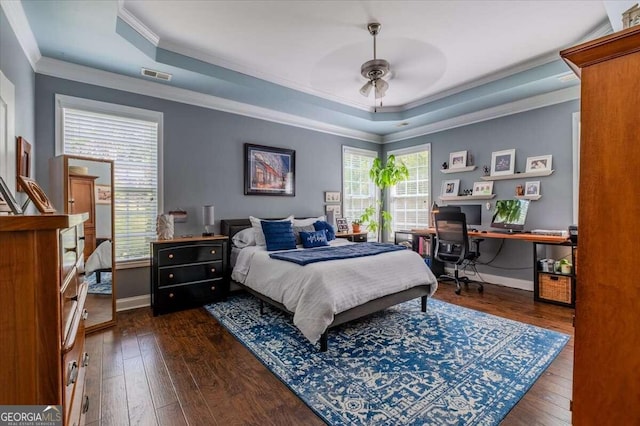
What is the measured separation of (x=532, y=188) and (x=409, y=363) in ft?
11.0

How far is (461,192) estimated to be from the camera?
5.02 metres

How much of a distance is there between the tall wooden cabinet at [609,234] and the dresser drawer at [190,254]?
353 cm

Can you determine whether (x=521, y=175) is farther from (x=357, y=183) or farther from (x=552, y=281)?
(x=357, y=183)

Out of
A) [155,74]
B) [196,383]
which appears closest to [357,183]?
[155,74]

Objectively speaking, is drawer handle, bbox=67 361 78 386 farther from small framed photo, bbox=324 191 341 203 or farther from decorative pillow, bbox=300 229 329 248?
small framed photo, bbox=324 191 341 203

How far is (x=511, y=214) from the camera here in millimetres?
4223

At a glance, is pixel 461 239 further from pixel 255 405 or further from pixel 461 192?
pixel 255 405

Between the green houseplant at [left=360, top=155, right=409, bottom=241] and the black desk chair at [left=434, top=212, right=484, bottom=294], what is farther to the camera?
the green houseplant at [left=360, top=155, right=409, bottom=241]

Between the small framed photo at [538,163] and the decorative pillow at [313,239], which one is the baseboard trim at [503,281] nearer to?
the small framed photo at [538,163]

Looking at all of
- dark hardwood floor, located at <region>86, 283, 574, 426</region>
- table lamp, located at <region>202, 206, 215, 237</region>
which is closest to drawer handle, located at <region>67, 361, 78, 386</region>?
dark hardwood floor, located at <region>86, 283, 574, 426</region>

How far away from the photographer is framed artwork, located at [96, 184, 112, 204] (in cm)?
308

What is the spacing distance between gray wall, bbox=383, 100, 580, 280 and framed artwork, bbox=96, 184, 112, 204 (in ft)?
16.2

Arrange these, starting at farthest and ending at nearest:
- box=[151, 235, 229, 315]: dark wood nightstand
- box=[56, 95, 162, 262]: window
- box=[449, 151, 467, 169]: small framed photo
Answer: box=[449, 151, 467, 169]: small framed photo
box=[151, 235, 229, 315]: dark wood nightstand
box=[56, 95, 162, 262]: window

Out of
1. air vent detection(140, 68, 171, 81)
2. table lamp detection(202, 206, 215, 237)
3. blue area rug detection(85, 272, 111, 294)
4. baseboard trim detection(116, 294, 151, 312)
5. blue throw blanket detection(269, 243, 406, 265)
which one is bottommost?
baseboard trim detection(116, 294, 151, 312)
